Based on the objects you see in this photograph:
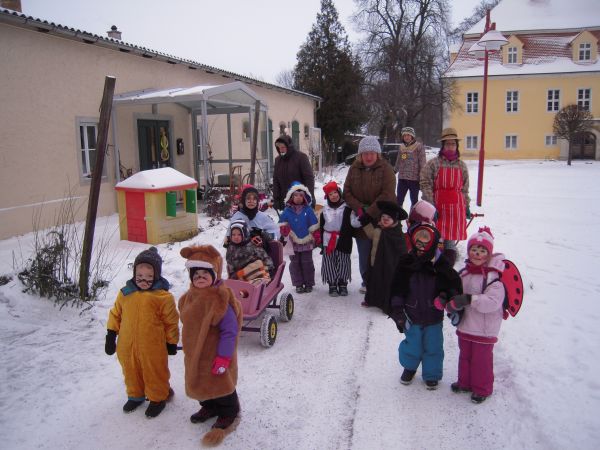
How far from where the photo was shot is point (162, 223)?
7820 millimetres

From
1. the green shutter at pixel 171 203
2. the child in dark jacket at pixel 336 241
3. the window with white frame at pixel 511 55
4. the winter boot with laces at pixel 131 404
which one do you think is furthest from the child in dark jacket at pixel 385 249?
the window with white frame at pixel 511 55

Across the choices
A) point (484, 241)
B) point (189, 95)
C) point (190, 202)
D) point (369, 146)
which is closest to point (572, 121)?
point (189, 95)

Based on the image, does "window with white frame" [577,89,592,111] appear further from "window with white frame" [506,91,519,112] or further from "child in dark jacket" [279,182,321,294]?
"child in dark jacket" [279,182,321,294]

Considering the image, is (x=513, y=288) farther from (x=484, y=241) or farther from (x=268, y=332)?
(x=268, y=332)

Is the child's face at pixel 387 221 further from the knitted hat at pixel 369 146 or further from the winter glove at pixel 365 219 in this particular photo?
the knitted hat at pixel 369 146

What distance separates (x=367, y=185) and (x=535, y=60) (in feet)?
116

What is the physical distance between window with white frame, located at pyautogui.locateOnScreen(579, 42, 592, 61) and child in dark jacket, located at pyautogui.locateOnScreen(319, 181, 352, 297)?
36.1m

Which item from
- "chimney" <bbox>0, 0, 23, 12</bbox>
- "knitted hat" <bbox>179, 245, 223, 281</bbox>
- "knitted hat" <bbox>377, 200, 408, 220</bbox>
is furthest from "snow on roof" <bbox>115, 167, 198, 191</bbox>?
"chimney" <bbox>0, 0, 23, 12</bbox>

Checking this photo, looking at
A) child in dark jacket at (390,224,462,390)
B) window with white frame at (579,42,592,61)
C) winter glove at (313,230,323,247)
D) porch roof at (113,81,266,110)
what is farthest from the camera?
window with white frame at (579,42,592,61)

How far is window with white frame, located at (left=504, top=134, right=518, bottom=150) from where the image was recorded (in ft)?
117

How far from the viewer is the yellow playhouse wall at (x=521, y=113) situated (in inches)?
1347

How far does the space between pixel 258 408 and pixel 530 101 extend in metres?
36.8

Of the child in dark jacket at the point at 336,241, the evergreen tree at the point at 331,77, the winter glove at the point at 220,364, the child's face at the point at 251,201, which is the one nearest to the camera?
the winter glove at the point at 220,364

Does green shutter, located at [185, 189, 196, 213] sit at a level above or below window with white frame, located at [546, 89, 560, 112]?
below
